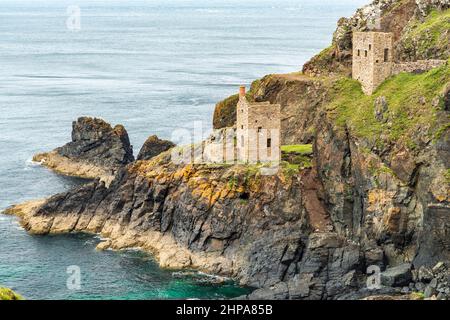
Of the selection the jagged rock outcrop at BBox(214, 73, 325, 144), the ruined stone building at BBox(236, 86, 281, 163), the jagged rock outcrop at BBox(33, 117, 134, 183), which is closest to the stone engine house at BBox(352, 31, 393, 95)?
the jagged rock outcrop at BBox(214, 73, 325, 144)

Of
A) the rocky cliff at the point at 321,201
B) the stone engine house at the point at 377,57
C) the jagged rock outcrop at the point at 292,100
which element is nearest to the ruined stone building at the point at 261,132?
the rocky cliff at the point at 321,201

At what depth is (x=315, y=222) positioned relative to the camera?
89625 mm

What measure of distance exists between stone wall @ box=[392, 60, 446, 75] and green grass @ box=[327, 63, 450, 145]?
0.88 m

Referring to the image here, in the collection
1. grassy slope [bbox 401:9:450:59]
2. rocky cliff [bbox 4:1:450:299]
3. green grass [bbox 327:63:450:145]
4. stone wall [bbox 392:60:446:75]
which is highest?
grassy slope [bbox 401:9:450:59]

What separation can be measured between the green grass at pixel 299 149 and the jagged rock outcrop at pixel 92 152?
3711cm

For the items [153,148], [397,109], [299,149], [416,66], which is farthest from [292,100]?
[153,148]

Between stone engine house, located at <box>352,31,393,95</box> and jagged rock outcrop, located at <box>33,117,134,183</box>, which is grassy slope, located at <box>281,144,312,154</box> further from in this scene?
jagged rock outcrop, located at <box>33,117,134,183</box>

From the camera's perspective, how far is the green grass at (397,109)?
85.1 meters

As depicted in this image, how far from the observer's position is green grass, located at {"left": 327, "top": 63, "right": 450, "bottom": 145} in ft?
279

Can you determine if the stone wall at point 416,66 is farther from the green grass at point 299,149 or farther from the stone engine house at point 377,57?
the green grass at point 299,149

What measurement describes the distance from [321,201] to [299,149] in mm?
8145

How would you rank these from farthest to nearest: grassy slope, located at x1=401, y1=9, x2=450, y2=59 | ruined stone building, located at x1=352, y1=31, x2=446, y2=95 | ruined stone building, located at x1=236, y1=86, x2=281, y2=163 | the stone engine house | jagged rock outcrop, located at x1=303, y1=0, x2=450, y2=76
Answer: jagged rock outcrop, located at x1=303, y1=0, x2=450, y2=76 → the stone engine house → ruined stone building, located at x1=352, y1=31, x2=446, y2=95 → grassy slope, located at x1=401, y1=9, x2=450, y2=59 → ruined stone building, located at x1=236, y1=86, x2=281, y2=163

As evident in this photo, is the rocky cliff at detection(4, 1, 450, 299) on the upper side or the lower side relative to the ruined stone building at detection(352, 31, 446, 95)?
lower
